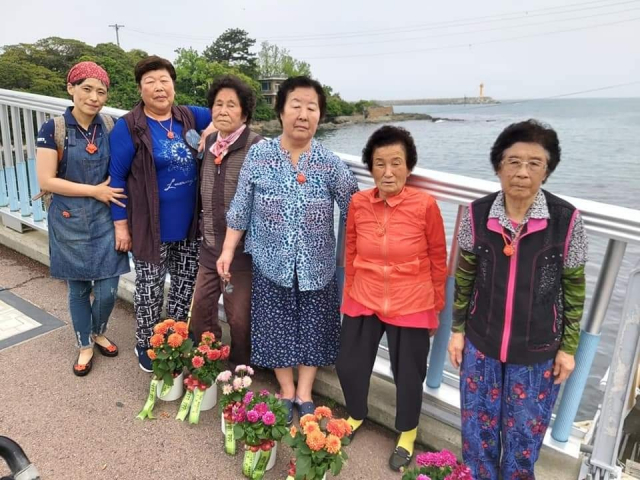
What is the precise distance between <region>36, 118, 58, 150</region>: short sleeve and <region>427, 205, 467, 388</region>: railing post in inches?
74.1

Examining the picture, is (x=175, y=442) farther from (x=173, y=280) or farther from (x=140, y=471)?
(x=173, y=280)

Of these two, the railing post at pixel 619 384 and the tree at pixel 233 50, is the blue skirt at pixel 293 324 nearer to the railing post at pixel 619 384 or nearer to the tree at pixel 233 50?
the railing post at pixel 619 384

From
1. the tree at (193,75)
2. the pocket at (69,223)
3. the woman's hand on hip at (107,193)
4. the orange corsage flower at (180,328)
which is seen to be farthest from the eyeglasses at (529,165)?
the tree at (193,75)

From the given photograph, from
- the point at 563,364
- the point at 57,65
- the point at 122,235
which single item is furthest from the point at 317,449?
the point at 57,65

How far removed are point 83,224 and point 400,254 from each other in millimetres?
1592

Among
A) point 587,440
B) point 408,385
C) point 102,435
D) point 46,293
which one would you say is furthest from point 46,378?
point 587,440

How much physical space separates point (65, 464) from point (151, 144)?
1.40 m

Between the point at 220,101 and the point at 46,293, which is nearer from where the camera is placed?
the point at 220,101

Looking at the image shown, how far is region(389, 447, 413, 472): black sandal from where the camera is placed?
1967 mm

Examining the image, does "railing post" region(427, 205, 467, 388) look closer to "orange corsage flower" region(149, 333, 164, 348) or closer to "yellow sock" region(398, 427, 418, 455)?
"yellow sock" region(398, 427, 418, 455)

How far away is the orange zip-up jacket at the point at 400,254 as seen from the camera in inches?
70.7

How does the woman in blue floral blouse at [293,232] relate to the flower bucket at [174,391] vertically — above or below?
above

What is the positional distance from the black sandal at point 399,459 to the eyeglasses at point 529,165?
1.25 meters

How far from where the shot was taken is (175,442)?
2064mm
